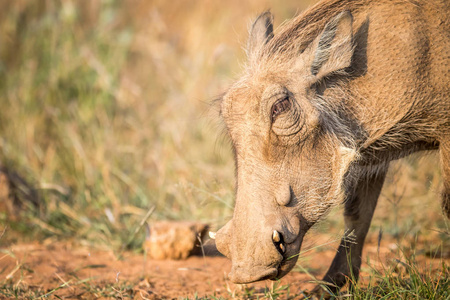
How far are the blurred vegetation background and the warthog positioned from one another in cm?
67

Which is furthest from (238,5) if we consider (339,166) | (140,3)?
(339,166)

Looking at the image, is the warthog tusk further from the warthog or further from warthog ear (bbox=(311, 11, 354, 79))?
warthog ear (bbox=(311, 11, 354, 79))

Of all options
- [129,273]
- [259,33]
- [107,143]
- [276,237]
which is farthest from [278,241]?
[107,143]

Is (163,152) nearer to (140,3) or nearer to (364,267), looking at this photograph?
(364,267)

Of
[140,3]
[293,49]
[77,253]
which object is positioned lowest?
[77,253]

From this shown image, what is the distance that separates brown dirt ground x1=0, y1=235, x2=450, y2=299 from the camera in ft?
9.11

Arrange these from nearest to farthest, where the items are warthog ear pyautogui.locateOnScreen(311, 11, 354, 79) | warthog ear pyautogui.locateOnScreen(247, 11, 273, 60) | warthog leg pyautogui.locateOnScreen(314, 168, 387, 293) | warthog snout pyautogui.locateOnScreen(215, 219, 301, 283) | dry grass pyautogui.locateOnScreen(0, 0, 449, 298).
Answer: warthog snout pyautogui.locateOnScreen(215, 219, 301, 283) → warthog ear pyautogui.locateOnScreen(311, 11, 354, 79) → warthog ear pyautogui.locateOnScreen(247, 11, 273, 60) → warthog leg pyautogui.locateOnScreen(314, 168, 387, 293) → dry grass pyautogui.locateOnScreen(0, 0, 449, 298)

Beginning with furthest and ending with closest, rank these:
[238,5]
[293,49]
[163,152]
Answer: [238,5]
[163,152]
[293,49]

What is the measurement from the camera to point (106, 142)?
4.83 metres

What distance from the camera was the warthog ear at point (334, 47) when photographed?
242 cm

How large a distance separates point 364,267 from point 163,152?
95.5 inches

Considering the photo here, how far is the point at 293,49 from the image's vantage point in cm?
253

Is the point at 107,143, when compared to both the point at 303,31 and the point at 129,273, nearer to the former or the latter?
the point at 129,273

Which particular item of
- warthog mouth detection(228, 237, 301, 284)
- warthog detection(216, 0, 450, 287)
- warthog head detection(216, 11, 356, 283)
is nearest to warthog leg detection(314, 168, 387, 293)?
warthog detection(216, 0, 450, 287)
